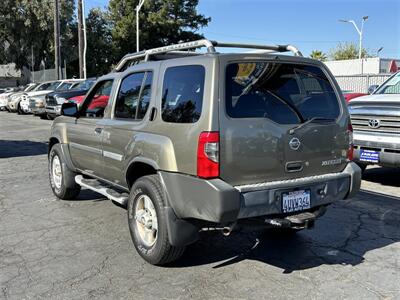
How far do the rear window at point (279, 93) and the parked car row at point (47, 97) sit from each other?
50.0 ft

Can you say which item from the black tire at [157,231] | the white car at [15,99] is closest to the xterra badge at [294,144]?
the black tire at [157,231]

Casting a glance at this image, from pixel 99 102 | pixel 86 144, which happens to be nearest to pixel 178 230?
pixel 86 144

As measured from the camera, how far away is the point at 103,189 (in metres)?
5.62

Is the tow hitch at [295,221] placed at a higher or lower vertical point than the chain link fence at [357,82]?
lower

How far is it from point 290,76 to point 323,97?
464 millimetres

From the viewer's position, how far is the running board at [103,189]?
17.0ft

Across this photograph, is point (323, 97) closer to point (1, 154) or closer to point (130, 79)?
point (130, 79)

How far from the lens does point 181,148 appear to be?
160 inches

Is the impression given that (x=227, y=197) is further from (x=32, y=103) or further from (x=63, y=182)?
(x=32, y=103)

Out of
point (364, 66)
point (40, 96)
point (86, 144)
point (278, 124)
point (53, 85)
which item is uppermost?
point (364, 66)

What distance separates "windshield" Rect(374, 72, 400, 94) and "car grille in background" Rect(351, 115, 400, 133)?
1335 mm

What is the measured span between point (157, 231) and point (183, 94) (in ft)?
4.05

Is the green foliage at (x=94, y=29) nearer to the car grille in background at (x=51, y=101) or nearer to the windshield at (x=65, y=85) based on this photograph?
the windshield at (x=65, y=85)

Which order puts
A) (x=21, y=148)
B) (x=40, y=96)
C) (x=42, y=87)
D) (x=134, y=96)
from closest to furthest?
(x=134, y=96) → (x=21, y=148) → (x=40, y=96) → (x=42, y=87)
